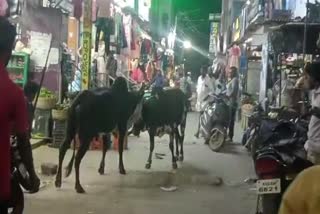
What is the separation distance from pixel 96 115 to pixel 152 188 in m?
1.50

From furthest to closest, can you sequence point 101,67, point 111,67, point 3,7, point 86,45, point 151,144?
1. point 111,67
2. point 101,67
3. point 86,45
4. point 151,144
5. point 3,7

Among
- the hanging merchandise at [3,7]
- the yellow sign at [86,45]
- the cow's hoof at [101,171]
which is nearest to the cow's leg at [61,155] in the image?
the cow's hoof at [101,171]

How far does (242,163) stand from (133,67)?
11.7m

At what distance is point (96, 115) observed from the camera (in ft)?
33.6

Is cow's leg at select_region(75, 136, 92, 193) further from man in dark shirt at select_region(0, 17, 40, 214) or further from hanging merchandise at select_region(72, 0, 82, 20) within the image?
man in dark shirt at select_region(0, 17, 40, 214)

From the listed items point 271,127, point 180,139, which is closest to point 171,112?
point 180,139

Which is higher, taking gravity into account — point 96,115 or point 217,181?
point 96,115

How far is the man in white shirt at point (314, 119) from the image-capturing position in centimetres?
642

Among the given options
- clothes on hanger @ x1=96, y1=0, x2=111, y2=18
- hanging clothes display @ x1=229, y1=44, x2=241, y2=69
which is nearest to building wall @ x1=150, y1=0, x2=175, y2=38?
hanging clothes display @ x1=229, y1=44, x2=241, y2=69

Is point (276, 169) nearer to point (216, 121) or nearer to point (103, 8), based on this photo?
point (216, 121)

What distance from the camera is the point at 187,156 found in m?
14.1

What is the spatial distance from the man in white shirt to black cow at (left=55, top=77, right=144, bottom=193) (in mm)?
4196

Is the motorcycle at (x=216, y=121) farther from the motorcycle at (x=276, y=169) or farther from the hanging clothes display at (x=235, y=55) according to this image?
the hanging clothes display at (x=235, y=55)

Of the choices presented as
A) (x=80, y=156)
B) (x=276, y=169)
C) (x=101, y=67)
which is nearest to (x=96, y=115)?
(x=80, y=156)
